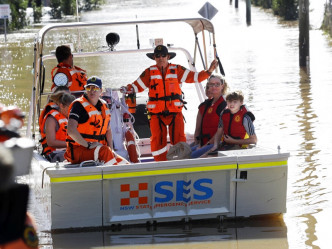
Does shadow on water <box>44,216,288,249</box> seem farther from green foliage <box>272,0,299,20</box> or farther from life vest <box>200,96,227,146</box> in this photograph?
green foliage <box>272,0,299,20</box>

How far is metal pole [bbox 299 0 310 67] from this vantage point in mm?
19609

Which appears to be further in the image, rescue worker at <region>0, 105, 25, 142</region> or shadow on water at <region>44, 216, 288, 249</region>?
shadow on water at <region>44, 216, 288, 249</region>

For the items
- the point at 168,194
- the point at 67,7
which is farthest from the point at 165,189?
the point at 67,7

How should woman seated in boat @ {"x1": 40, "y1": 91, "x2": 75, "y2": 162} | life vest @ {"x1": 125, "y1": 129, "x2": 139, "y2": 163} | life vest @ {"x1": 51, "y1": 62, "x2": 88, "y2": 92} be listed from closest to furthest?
1. woman seated in boat @ {"x1": 40, "y1": 91, "x2": 75, "y2": 162}
2. life vest @ {"x1": 125, "y1": 129, "x2": 139, "y2": 163}
3. life vest @ {"x1": 51, "y1": 62, "x2": 88, "y2": 92}

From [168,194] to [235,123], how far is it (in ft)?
3.53

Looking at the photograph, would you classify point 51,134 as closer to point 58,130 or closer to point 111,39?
point 58,130

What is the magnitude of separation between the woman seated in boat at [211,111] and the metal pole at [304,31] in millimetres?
12068

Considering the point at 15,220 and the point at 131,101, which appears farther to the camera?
the point at 131,101

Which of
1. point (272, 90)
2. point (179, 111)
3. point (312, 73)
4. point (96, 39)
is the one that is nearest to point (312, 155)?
point (179, 111)

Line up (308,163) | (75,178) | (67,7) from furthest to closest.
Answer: (67,7), (308,163), (75,178)

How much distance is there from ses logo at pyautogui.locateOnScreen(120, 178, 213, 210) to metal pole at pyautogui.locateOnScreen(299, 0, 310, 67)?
1333cm

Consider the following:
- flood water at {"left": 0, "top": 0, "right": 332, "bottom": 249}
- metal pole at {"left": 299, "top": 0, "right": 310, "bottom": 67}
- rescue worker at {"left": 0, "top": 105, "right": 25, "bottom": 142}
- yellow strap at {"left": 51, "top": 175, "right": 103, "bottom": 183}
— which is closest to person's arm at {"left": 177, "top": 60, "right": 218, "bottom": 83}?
flood water at {"left": 0, "top": 0, "right": 332, "bottom": 249}

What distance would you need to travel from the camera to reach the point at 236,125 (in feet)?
24.7

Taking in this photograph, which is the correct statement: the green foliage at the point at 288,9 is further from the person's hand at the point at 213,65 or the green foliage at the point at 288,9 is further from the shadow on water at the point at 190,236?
the shadow on water at the point at 190,236
